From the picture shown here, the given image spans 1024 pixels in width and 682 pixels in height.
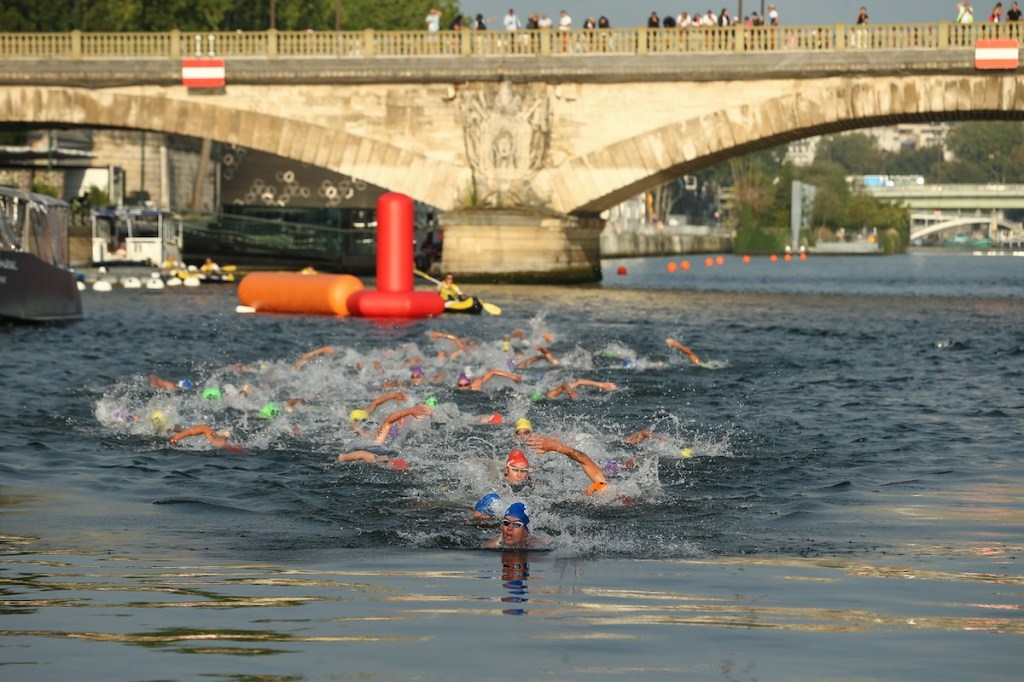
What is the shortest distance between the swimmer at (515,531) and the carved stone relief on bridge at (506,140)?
48938mm

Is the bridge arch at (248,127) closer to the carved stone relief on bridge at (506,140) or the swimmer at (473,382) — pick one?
the carved stone relief on bridge at (506,140)

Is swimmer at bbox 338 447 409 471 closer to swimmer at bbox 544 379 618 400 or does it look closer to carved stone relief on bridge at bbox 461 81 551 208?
swimmer at bbox 544 379 618 400

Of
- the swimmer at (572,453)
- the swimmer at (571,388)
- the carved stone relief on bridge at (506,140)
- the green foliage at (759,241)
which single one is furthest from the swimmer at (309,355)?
the green foliage at (759,241)

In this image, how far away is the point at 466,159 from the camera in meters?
63.7

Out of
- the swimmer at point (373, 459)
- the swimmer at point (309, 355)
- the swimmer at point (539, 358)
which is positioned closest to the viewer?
the swimmer at point (373, 459)

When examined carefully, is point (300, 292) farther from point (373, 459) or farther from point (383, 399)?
point (373, 459)

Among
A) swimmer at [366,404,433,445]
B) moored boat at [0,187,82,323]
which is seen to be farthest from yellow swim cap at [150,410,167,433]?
moored boat at [0,187,82,323]

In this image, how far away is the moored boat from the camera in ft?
132

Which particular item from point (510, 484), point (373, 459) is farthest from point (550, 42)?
point (510, 484)

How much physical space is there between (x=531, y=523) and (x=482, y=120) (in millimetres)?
48317

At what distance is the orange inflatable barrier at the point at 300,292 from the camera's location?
46656 mm

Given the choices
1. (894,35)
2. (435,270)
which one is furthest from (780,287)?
(894,35)

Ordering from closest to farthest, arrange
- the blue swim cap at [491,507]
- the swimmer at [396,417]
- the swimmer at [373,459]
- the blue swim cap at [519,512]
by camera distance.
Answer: the blue swim cap at [519,512] → the blue swim cap at [491,507] → the swimmer at [373,459] → the swimmer at [396,417]

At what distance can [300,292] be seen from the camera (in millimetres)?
47719
